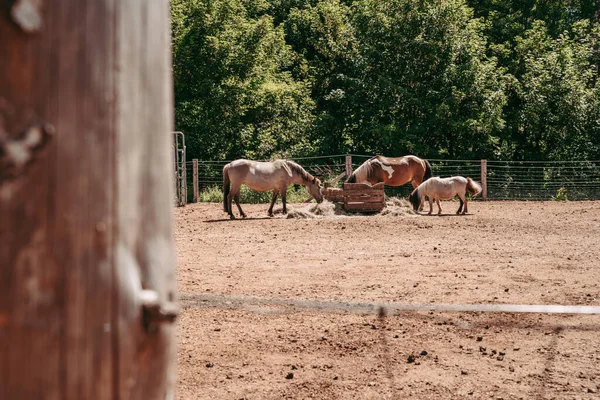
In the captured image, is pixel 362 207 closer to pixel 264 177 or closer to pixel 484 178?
pixel 264 177

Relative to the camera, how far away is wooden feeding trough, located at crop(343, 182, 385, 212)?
45.7 feet

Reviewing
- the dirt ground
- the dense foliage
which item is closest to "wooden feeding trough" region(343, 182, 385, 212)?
the dirt ground

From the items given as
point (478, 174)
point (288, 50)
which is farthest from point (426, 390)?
point (288, 50)

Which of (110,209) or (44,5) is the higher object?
(44,5)

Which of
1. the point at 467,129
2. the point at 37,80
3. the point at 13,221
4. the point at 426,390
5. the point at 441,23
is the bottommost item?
the point at 426,390

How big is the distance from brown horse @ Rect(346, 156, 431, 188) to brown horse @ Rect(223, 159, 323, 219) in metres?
1.25

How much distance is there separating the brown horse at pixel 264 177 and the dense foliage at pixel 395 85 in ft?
27.6

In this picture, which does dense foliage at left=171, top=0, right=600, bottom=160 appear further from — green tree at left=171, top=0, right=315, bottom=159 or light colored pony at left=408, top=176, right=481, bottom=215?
light colored pony at left=408, top=176, right=481, bottom=215

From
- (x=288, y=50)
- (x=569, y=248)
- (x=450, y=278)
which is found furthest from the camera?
(x=288, y=50)

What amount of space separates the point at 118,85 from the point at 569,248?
28.4ft

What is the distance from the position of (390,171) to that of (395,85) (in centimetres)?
829

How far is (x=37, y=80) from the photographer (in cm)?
67

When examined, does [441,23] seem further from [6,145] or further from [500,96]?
[6,145]

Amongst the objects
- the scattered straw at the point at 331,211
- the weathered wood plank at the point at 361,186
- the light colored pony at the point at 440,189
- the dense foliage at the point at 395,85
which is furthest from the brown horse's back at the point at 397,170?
the dense foliage at the point at 395,85
